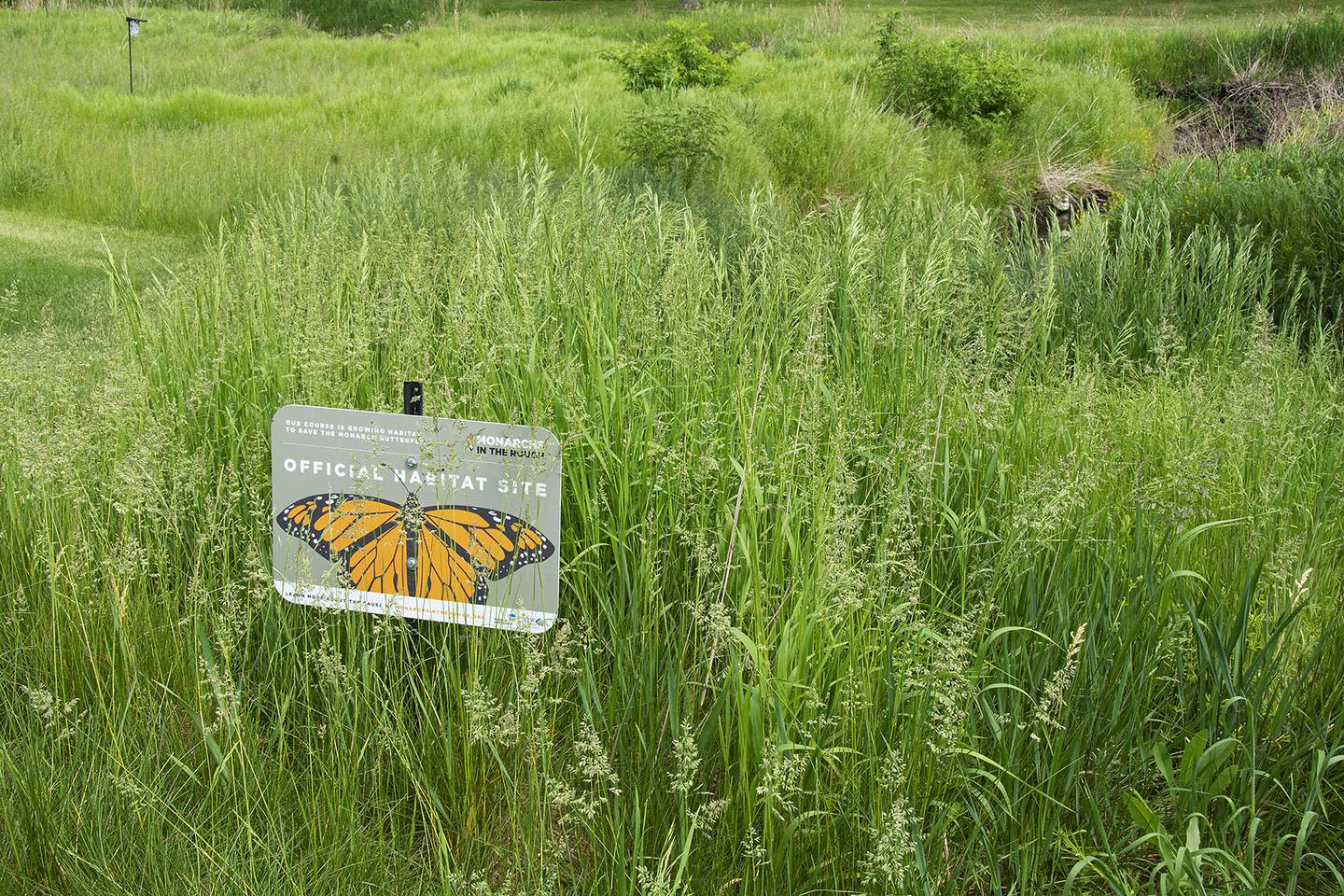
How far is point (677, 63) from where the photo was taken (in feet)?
34.4

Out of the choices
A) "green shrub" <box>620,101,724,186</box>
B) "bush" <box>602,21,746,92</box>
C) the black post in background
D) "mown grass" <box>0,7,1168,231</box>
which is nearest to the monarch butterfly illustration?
the black post in background

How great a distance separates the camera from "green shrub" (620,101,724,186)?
779 centimetres

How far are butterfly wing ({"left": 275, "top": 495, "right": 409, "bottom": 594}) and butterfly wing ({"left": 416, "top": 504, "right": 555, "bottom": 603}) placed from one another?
6 cm

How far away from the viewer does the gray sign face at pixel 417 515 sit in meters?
2.24

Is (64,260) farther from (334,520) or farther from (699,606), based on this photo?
(699,606)

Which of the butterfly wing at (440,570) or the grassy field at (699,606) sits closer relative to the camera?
the grassy field at (699,606)

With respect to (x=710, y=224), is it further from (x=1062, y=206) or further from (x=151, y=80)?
(x=151, y=80)

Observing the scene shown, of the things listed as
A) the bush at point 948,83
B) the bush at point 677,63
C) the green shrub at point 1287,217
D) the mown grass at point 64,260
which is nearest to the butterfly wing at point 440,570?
the mown grass at point 64,260

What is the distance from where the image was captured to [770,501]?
2719 mm

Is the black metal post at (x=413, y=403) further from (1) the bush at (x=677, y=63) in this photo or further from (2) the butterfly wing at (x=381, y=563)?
(1) the bush at (x=677, y=63)

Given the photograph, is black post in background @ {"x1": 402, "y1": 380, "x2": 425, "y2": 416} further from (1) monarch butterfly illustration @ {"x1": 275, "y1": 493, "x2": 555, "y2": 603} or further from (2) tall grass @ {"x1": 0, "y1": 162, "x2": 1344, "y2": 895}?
(1) monarch butterfly illustration @ {"x1": 275, "y1": 493, "x2": 555, "y2": 603}

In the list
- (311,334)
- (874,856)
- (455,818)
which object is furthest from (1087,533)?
(311,334)

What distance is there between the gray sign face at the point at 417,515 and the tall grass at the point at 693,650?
0.09m

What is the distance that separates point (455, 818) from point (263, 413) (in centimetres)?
146
